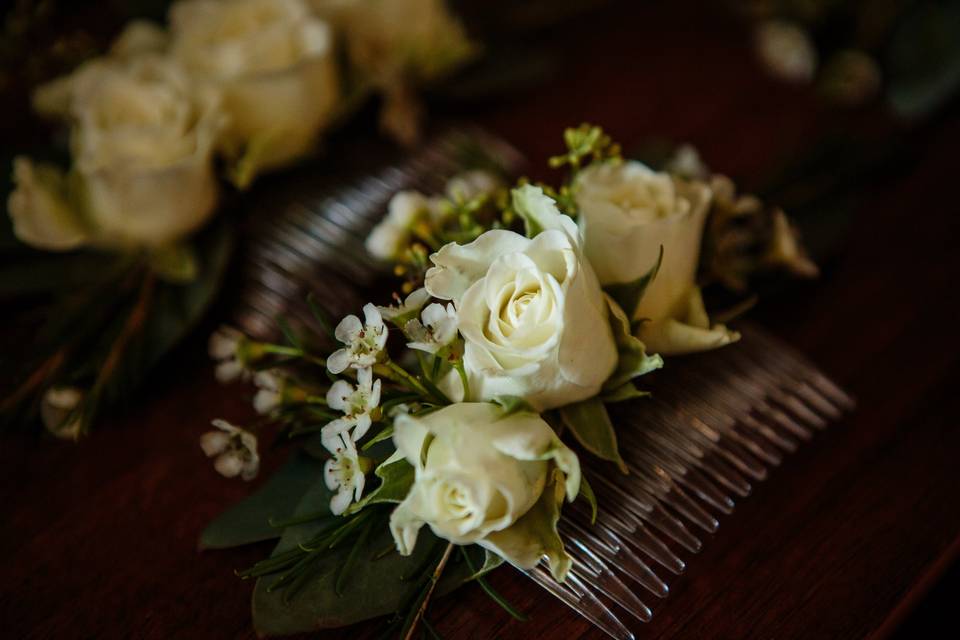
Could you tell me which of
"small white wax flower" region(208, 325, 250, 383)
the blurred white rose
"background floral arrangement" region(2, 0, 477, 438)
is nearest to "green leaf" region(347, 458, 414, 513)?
"small white wax flower" region(208, 325, 250, 383)

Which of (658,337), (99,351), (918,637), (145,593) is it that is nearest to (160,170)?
(99,351)

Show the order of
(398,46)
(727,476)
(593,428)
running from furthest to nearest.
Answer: (398,46)
(727,476)
(593,428)

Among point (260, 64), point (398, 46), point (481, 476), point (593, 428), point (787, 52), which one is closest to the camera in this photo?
point (481, 476)

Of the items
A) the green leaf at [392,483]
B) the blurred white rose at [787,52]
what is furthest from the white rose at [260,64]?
the blurred white rose at [787,52]

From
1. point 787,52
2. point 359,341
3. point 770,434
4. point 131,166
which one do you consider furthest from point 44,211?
point 787,52

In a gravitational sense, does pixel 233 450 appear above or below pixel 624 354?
below

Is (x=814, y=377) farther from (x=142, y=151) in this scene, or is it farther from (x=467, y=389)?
(x=142, y=151)
